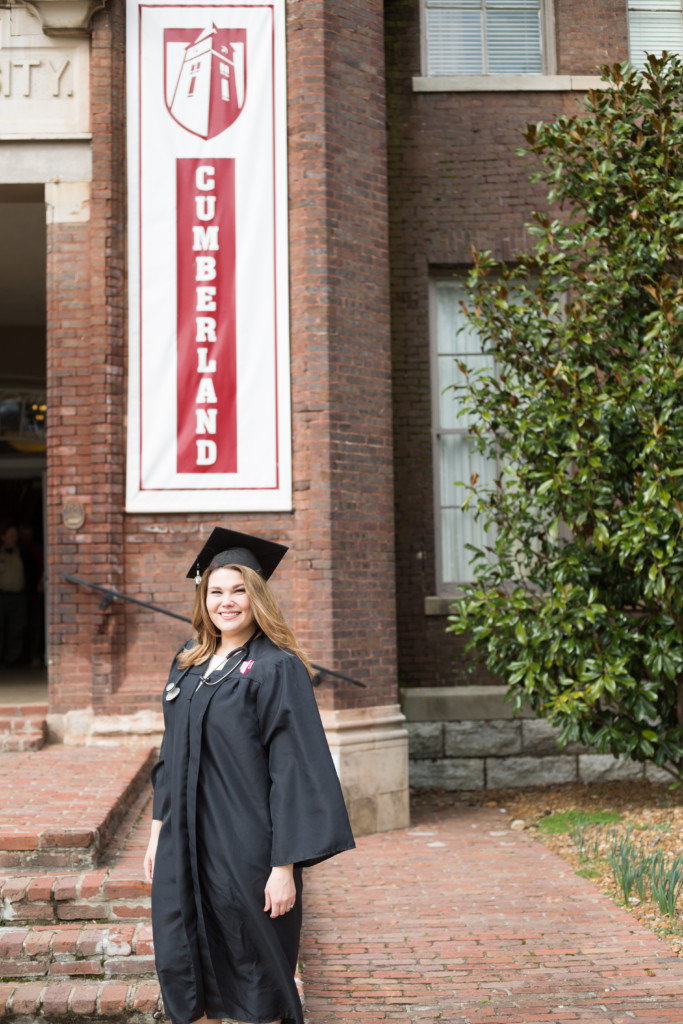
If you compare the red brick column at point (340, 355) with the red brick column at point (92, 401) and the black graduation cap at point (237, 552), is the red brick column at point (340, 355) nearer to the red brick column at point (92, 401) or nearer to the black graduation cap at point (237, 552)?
the red brick column at point (92, 401)

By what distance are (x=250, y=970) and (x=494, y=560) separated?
6884mm

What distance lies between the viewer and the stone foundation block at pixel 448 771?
9305mm

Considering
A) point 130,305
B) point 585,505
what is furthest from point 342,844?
point 130,305

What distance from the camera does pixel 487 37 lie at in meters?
10.2

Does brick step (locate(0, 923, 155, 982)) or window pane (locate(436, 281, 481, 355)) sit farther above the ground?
window pane (locate(436, 281, 481, 355))

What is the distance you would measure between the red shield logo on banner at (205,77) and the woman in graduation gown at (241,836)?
629 centimetres

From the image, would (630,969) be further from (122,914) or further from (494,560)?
(494,560)

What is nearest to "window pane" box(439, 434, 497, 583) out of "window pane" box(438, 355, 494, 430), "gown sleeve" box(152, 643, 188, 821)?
"window pane" box(438, 355, 494, 430)

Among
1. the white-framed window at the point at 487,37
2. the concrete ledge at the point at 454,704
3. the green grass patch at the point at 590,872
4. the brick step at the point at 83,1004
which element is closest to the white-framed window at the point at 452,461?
the concrete ledge at the point at 454,704

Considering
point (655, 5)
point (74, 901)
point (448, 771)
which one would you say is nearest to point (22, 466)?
point (448, 771)

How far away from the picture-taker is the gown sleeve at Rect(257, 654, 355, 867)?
9.73 ft

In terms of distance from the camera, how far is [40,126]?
320 inches

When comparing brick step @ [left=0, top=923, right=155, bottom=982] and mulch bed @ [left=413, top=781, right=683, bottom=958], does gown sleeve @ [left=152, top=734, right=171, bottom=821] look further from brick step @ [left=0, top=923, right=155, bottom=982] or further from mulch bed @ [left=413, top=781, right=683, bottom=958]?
mulch bed @ [left=413, top=781, right=683, bottom=958]

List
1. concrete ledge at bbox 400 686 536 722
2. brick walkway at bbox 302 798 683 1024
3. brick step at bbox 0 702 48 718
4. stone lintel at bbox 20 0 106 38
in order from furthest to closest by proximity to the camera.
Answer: concrete ledge at bbox 400 686 536 722
stone lintel at bbox 20 0 106 38
brick step at bbox 0 702 48 718
brick walkway at bbox 302 798 683 1024
